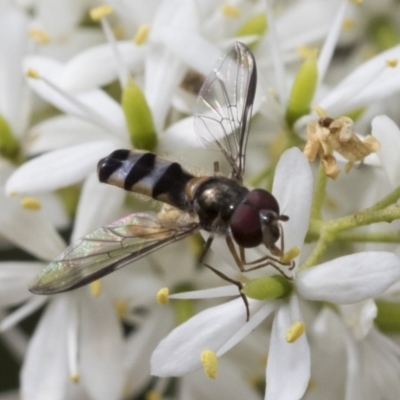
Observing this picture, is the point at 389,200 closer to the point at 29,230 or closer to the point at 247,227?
the point at 247,227

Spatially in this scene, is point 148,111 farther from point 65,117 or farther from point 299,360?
point 299,360

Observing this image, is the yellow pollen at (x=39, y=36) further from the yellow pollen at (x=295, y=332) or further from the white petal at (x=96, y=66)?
the yellow pollen at (x=295, y=332)

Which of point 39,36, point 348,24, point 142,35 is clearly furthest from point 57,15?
point 348,24

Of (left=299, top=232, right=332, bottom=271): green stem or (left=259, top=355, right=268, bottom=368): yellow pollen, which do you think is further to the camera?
(left=259, top=355, right=268, bottom=368): yellow pollen

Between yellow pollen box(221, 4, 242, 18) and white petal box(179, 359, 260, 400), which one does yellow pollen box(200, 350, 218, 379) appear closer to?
white petal box(179, 359, 260, 400)

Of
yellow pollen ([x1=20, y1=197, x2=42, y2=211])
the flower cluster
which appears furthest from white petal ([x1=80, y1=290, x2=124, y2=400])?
yellow pollen ([x1=20, y1=197, x2=42, y2=211])

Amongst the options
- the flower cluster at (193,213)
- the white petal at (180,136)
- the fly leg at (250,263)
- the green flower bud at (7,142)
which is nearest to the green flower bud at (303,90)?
the flower cluster at (193,213)

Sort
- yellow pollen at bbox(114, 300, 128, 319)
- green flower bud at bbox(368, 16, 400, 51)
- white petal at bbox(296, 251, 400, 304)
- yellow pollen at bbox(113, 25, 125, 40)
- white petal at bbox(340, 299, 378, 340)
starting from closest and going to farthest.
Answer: white petal at bbox(296, 251, 400, 304) → white petal at bbox(340, 299, 378, 340) → yellow pollen at bbox(114, 300, 128, 319) → yellow pollen at bbox(113, 25, 125, 40) → green flower bud at bbox(368, 16, 400, 51)
